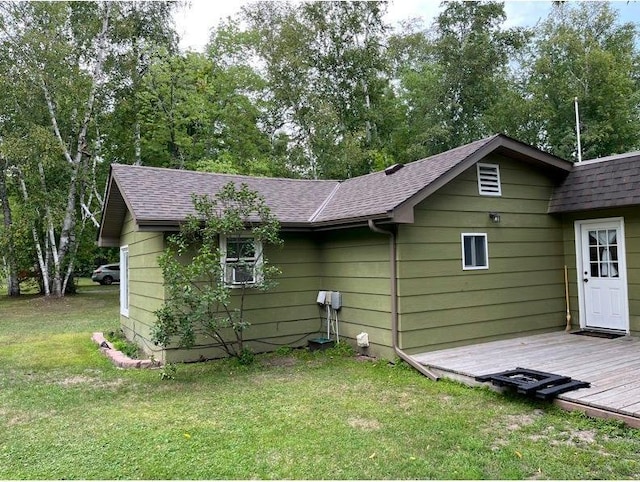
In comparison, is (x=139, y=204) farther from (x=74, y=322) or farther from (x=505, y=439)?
(x=74, y=322)

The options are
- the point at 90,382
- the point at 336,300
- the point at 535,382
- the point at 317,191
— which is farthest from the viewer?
the point at 317,191

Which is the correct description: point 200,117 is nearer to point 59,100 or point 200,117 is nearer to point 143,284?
point 59,100

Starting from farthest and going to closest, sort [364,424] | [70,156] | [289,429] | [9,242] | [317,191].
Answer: [70,156], [9,242], [317,191], [364,424], [289,429]

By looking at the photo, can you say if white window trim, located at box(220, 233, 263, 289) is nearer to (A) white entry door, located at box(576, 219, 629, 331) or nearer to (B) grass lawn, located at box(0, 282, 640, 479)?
(B) grass lawn, located at box(0, 282, 640, 479)

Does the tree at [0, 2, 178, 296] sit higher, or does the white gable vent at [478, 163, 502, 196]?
the tree at [0, 2, 178, 296]

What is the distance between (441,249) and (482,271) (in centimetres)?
83

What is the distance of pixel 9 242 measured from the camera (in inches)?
636

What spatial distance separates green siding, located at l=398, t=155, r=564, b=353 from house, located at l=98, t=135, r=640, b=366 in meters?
0.02

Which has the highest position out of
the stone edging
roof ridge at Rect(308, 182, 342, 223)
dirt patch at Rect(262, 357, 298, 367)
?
roof ridge at Rect(308, 182, 342, 223)

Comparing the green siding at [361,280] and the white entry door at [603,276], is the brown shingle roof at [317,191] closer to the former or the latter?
the green siding at [361,280]

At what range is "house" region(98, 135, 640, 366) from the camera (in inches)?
248

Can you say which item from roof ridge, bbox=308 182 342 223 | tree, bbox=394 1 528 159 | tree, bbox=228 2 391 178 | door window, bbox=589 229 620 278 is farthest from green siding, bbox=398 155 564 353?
tree, bbox=394 1 528 159

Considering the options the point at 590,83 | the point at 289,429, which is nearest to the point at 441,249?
the point at 289,429

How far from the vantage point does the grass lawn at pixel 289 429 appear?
3203 millimetres
